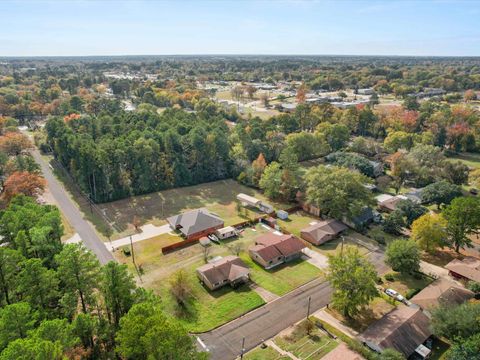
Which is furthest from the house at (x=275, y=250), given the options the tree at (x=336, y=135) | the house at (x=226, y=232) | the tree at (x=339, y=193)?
the tree at (x=336, y=135)

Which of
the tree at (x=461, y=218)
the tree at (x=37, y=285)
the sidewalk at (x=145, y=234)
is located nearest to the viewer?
the tree at (x=37, y=285)

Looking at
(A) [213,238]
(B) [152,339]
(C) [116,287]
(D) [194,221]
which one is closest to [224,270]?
(A) [213,238]

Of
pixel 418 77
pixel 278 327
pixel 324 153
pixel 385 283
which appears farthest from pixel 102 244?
pixel 418 77

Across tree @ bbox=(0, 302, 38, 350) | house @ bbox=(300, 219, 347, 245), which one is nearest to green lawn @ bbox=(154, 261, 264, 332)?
tree @ bbox=(0, 302, 38, 350)

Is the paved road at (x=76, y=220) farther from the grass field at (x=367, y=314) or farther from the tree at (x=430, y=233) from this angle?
the tree at (x=430, y=233)

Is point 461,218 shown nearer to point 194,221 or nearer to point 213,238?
point 213,238

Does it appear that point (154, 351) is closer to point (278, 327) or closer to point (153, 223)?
point (278, 327)

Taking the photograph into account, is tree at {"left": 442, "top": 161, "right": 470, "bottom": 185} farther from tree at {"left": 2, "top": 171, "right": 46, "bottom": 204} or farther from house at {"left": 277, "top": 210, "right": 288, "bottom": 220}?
tree at {"left": 2, "top": 171, "right": 46, "bottom": 204}
